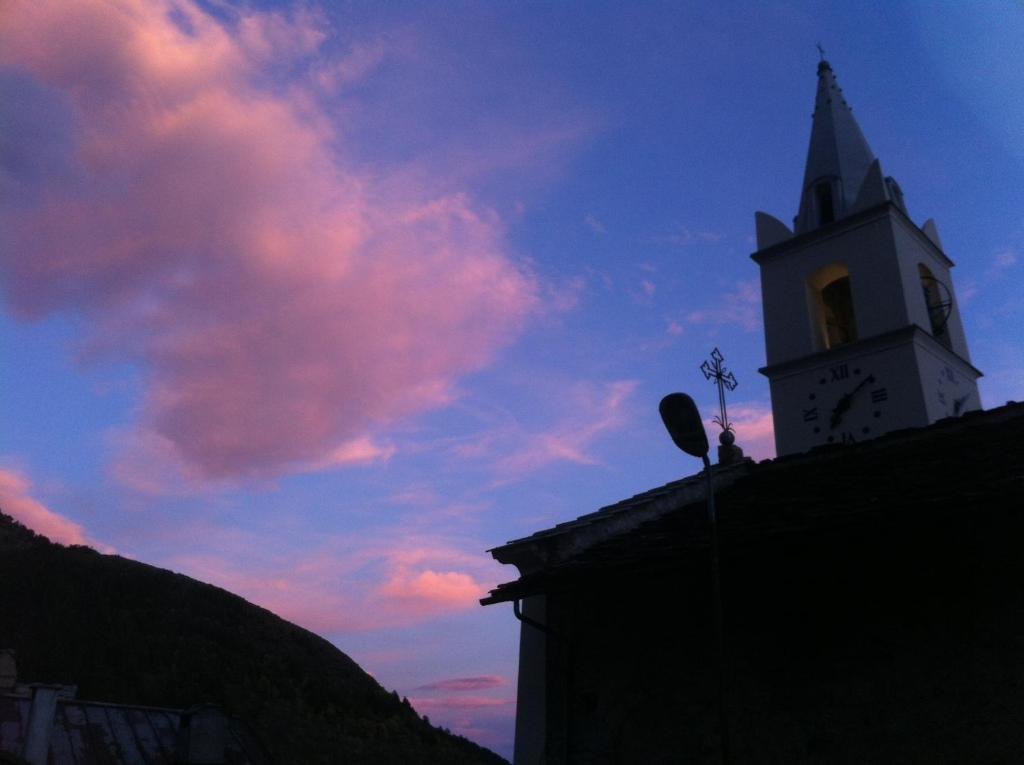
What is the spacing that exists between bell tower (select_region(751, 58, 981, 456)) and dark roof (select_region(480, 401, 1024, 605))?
33.6ft

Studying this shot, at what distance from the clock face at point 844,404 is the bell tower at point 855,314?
0.08 feet

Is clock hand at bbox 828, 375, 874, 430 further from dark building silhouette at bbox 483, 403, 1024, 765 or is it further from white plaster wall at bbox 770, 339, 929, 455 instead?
dark building silhouette at bbox 483, 403, 1024, 765

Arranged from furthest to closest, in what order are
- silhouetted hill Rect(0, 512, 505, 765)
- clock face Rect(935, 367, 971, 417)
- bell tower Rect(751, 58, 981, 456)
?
silhouetted hill Rect(0, 512, 505, 765), clock face Rect(935, 367, 971, 417), bell tower Rect(751, 58, 981, 456)

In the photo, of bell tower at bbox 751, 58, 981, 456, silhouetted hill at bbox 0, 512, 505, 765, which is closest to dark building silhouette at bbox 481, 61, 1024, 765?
bell tower at bbox 751, 58, 981, 456

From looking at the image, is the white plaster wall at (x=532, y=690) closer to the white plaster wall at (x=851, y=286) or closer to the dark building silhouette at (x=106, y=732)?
the dark building silhouette at (x=106, y=732)

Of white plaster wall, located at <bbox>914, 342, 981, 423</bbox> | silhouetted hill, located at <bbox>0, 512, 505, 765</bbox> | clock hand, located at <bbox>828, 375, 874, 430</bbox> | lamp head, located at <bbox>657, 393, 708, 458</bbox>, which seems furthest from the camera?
silhouetted hill, located at <bbox>0, 512, 505, 765</bbox>

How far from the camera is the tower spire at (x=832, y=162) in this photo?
2358cm

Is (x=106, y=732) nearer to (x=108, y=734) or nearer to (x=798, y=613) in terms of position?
(x=108, y=734)

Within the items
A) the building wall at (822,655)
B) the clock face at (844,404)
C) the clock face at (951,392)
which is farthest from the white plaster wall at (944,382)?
the building wall at (822,655)

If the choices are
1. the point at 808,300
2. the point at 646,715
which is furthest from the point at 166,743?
the point at 808,300

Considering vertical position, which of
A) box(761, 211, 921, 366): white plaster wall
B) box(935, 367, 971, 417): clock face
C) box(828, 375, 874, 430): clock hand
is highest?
box(761, 211, 921, 366): white plaster wall

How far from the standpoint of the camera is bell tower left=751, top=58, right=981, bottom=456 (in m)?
19.6

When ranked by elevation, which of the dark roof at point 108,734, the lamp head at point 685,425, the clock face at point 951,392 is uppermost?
the clock face at point 951,392

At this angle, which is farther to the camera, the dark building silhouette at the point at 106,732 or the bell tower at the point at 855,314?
the bell tower at the point at 855,314
